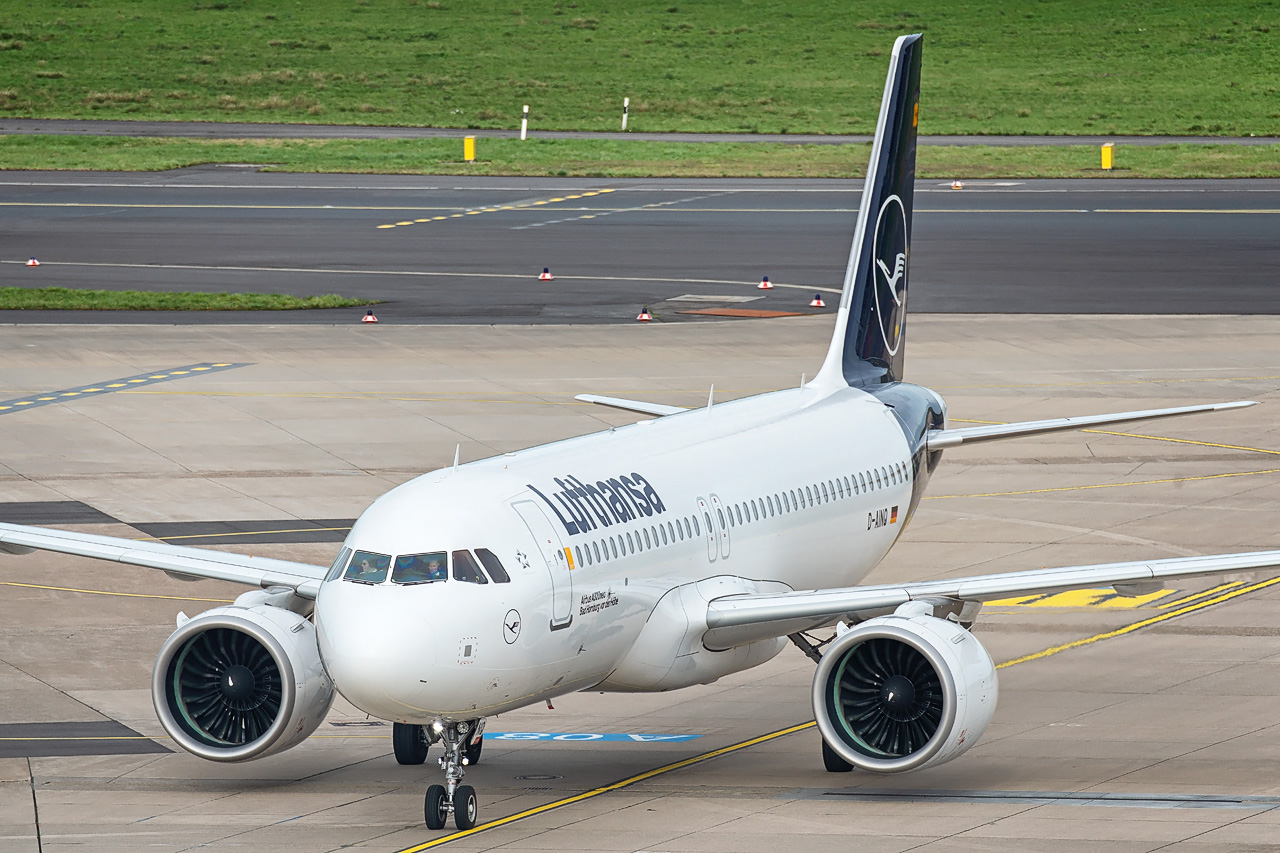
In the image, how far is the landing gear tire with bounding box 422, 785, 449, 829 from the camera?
2123cm

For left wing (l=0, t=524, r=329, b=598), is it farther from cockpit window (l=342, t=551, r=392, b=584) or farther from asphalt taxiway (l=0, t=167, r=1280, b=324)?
asphalt taxiway (l=0, t=167, r=1280, b=324)

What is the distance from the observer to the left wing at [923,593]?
75.5 feet

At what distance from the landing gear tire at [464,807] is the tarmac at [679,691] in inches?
9.7

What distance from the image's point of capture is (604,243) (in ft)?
243

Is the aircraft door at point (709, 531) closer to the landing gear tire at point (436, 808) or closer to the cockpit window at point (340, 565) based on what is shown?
the landing gear tire at point (436, 808)

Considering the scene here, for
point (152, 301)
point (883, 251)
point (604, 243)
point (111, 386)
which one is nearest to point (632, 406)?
point (883, 251)

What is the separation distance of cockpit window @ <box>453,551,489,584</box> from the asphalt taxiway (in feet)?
127

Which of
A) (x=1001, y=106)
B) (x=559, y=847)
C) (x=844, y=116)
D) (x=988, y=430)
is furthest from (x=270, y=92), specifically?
(x=559, y=847)

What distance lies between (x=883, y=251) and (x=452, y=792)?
14.5 m

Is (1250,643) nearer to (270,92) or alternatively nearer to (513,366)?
(513,366)

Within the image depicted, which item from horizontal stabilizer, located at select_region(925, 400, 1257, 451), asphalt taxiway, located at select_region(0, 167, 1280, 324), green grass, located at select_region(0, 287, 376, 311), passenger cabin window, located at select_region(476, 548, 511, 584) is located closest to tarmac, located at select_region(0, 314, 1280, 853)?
passenger cabin window, located at select_region(476, 548, 511, 584)

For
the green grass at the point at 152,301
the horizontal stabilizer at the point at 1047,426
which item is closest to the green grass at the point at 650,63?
the green grass at the point at 152,301

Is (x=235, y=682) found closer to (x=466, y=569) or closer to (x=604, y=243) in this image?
(x=466, y=569)

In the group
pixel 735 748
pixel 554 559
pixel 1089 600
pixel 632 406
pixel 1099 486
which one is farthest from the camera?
pixel 1099 486
